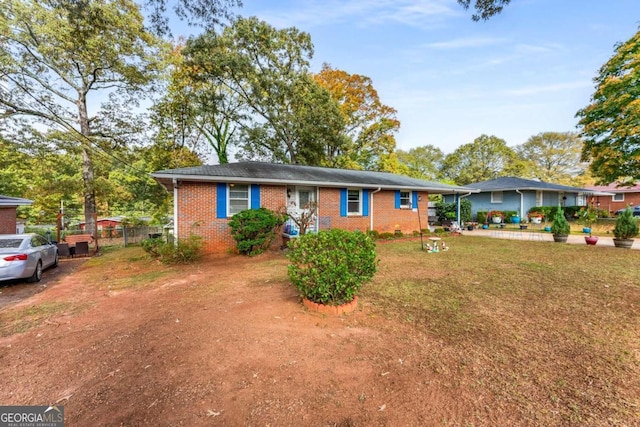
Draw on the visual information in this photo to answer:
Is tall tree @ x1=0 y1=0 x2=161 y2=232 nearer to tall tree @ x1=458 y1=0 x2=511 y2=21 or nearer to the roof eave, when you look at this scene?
the roof eave

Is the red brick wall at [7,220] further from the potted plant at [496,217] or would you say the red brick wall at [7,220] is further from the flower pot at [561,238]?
the potted plant at [496,217]

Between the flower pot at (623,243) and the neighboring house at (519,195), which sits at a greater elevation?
the neighboring house at (519,195)

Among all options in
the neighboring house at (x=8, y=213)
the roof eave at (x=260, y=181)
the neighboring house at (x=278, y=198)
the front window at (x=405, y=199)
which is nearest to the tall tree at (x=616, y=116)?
the neighboring house at (x=278, y=198)

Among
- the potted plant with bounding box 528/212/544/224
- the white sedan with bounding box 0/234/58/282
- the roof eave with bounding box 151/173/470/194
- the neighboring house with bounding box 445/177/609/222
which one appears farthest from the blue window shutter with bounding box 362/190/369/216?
the potted plant with bounding box 528/212/544/224

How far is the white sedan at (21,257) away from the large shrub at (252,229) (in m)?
4.85

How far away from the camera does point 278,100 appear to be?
20.9 m

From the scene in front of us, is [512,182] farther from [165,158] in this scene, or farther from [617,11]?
[165,158]

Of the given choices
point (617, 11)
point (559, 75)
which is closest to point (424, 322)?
point (617, 11)

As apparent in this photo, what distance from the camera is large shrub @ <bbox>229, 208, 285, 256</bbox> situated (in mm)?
8953

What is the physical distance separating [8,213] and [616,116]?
32.7m

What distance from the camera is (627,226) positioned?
32.0 feet

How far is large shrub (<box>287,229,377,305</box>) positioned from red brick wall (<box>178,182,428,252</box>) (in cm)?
624

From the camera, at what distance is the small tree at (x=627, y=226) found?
31.8ft

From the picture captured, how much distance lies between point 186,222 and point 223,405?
7.96m
